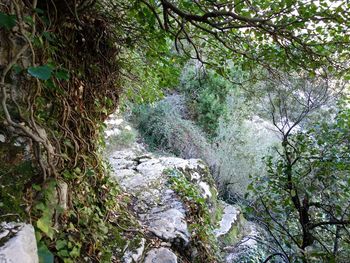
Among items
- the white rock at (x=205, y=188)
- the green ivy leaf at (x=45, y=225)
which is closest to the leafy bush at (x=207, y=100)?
the white rock at (x=205, y=188)

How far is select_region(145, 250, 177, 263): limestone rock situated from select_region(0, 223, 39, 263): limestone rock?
147 cm

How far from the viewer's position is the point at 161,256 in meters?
2.66

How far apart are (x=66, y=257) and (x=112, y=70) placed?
1.62 metres

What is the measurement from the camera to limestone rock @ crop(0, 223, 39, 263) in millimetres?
1109

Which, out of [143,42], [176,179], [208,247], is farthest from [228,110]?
[143,42]

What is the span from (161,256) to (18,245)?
1.69 metres

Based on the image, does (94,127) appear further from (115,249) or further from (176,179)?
(176,179)

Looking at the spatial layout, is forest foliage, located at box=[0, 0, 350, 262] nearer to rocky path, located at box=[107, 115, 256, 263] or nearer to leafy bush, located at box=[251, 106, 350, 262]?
leafy bush, located at box=[251, 106, 350, 262]

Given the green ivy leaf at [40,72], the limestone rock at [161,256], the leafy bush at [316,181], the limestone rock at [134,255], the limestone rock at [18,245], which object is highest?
the leafy bush at [316,181]

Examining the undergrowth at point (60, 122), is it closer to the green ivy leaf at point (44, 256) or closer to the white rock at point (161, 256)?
the green ivy leaf at point (44, 256)

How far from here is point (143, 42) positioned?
2.70 m

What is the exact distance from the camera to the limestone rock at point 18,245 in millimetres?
1109

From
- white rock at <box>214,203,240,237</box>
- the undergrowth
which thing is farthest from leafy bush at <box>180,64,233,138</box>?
the undergrowth

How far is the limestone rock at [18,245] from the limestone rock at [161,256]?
147 cm
